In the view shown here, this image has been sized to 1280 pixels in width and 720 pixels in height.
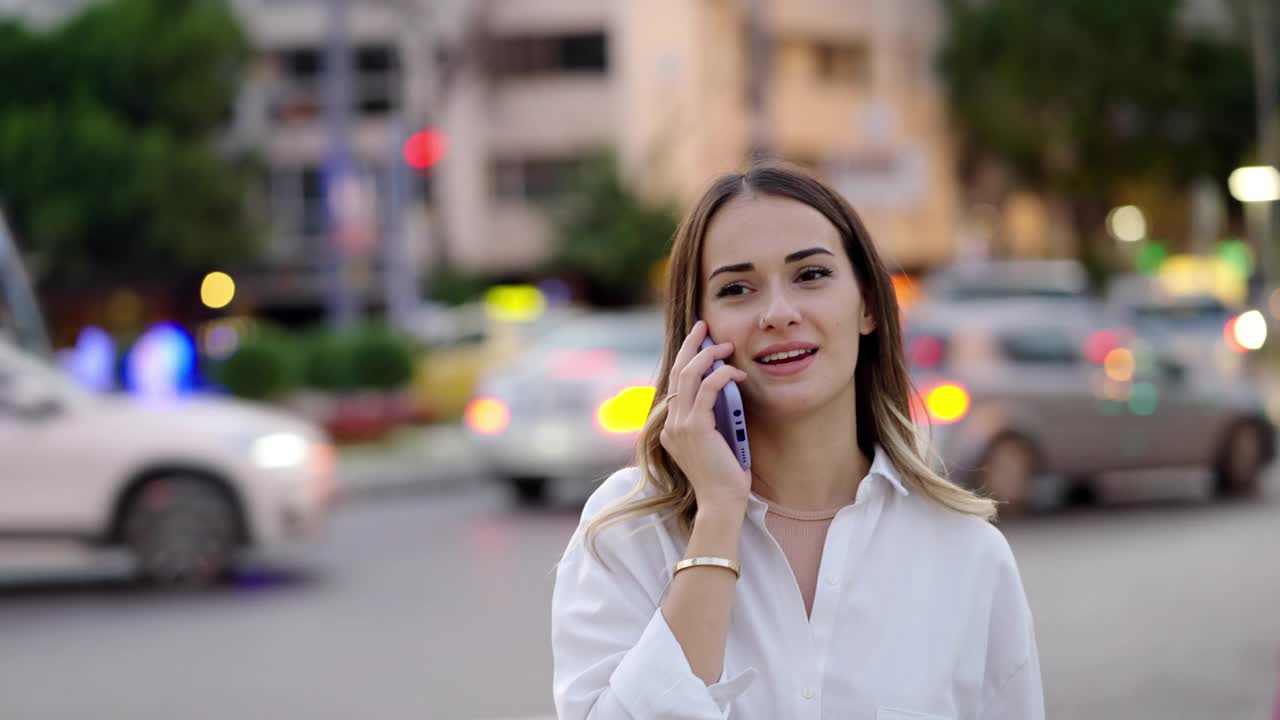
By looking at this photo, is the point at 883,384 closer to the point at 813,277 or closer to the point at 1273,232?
the point at 813,277

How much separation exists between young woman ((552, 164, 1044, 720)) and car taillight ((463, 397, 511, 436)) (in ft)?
42.2

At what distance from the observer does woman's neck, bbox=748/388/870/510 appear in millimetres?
2805

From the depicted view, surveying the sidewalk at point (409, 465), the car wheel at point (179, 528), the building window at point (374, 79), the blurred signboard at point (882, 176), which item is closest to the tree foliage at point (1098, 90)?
the building window at point (374, 79)

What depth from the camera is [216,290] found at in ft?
168

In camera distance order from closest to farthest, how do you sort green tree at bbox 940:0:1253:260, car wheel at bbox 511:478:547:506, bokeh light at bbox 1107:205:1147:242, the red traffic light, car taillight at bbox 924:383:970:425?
car taillight at bbox 924:383:970:425 < car wheel at bbox 511:478:547:506 < the red traffic light < green tree at bbox 940:0:1253:260 < bokeh light at bbox 1107:205:1147:242

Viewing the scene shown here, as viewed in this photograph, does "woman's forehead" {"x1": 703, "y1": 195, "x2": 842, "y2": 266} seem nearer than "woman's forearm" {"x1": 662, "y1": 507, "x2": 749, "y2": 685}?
No

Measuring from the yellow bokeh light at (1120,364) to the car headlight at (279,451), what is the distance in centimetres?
638

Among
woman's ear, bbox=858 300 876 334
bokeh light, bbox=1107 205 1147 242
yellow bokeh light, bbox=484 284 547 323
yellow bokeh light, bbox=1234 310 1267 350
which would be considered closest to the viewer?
woman's ear, bbox=858 300 876 334

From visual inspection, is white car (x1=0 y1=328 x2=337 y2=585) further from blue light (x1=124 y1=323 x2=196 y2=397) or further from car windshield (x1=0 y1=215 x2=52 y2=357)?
car windshield (x1=0 y1=215 x2=52 y2=357)

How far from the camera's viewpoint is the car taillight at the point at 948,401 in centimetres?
1366

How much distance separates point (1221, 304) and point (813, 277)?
28473mm

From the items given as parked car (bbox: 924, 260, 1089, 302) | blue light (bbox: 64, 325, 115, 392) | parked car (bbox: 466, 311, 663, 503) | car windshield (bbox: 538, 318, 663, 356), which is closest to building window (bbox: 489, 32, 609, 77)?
parked car (bbox: 924, 260, 1089, 302)

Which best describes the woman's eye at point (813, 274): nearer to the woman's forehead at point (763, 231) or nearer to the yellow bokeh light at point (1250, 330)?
the woman's forehead at point (763, 231)

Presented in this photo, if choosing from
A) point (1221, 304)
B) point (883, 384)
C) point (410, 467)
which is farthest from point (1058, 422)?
point (1221, 304)
